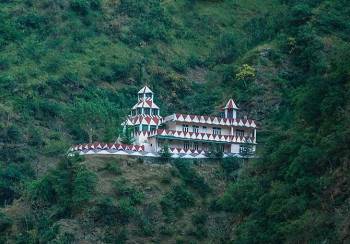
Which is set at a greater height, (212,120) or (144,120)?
(212,120)

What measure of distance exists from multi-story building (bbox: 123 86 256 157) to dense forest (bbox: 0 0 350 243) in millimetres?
1369

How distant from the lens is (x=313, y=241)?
158 feet

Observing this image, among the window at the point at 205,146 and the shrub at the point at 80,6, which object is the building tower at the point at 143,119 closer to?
the window at the point at 205,146

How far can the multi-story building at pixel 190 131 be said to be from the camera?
6631 cm

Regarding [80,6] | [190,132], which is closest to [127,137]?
[190,132]

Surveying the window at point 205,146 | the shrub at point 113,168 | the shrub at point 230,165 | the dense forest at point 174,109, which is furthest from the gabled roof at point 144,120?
the shrub at point 113,168

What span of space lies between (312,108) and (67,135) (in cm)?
2284

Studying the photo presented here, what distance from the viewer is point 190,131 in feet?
223

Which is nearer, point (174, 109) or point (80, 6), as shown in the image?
point (174, 109)

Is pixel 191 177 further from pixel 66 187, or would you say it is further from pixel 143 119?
pixel 66 187

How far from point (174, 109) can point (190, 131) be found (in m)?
11.3

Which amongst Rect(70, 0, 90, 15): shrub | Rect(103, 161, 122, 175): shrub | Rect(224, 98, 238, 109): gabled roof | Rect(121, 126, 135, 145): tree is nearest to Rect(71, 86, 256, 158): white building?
Rect(224, 98, 238, 109): gabled roof

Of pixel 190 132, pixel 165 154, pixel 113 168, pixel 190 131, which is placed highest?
pixel 190 131

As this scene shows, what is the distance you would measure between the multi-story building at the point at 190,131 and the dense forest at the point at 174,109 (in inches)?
53.9
